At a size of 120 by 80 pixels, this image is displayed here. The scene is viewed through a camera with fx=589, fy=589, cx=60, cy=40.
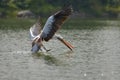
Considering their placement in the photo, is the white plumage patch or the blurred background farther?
the blurred background

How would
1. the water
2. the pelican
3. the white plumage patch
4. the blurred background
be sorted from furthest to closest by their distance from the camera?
the blurred background → the pelican → the white plumage patch → the water

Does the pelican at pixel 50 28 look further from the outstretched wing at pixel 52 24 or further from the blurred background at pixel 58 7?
the blurred background at pixel 58 7

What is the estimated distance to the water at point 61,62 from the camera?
1049 inches

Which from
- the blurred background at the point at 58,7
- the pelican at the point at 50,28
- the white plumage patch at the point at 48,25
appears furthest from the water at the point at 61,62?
the blurred background at the point at 58,7

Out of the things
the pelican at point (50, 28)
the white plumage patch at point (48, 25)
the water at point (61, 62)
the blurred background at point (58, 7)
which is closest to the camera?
the water at point (61, 62)

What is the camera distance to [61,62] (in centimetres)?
3209

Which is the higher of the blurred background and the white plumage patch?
the white plumage patch

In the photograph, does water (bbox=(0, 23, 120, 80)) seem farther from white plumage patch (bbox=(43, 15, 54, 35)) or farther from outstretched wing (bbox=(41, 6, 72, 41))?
white plumage patch (bbox=(43, 15, 54, 35))

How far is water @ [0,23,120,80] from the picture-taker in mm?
26641

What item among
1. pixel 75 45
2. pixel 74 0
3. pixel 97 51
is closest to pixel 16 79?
pixel 97 51

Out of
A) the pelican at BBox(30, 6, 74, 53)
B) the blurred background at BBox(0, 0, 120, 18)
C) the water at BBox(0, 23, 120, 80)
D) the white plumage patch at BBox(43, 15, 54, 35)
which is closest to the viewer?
the water at BBox(0, 23, 120, 80)

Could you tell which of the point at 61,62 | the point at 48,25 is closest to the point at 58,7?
the point at 48,25

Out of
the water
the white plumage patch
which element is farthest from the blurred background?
the white plumage patch

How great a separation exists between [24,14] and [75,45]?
72.7m
